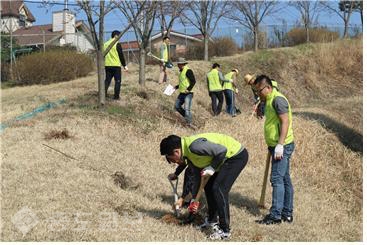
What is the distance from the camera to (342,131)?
1523 centimetres

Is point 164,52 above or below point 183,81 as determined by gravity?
above

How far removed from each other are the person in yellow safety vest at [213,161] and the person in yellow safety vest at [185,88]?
637 cm

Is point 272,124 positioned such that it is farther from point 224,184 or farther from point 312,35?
point 312,35

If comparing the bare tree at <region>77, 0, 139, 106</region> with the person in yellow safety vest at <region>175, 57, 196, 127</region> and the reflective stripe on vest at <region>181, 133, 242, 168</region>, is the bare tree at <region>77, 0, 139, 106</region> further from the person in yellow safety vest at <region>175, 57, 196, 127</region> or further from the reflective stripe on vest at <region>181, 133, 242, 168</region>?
the reflective stripe on vest at <region>181, 133, 242, 168</region>

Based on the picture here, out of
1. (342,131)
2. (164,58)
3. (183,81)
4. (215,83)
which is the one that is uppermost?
(164,58)

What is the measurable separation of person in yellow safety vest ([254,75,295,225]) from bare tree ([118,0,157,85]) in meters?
6.02

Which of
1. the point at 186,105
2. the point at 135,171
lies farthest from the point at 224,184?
the point at 186,105

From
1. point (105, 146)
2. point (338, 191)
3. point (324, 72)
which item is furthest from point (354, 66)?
point (105, 146)

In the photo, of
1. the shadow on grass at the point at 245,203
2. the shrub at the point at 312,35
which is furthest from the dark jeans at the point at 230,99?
the shrub at the point at 312,35

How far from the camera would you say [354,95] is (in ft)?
77.9

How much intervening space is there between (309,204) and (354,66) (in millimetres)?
19407

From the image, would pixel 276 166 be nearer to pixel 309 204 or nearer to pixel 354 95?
pixel 309 204

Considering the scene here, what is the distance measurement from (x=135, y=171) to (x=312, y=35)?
25.0m

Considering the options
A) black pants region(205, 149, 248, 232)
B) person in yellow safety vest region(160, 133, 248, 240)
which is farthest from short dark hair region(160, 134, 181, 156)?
black pants region(205, 149, 248, 232)
